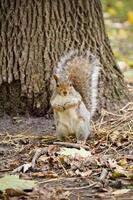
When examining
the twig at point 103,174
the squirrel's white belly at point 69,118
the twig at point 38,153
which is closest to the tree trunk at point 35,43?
the squirrel's white belly at point 69,118

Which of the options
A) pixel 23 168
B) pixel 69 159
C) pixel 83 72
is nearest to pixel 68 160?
pixel 69 159

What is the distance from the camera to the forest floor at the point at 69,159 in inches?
127

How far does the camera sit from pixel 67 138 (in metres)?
4.30

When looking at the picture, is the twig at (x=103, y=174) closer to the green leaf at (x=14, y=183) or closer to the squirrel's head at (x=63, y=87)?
the green leaf at (x=14, y=183)

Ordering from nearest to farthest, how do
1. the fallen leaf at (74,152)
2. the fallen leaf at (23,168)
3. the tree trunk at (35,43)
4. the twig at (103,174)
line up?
the twig at (103,174) < the fallen leaf at (23,168) < the fallen leaf at (74,152) < the tree trunk at (35,43)

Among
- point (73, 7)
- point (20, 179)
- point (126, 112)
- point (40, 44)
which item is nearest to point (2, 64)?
Result: point (40, 44)

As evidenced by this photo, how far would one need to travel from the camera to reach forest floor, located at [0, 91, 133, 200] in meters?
3.22

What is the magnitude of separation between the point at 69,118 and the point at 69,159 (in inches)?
21.7

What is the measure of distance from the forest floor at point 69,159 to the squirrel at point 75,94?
11 cm

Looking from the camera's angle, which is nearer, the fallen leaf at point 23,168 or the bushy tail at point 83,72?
the fallen leaf at point 23,168

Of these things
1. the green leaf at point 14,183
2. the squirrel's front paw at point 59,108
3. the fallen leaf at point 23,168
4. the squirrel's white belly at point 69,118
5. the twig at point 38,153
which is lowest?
the fallen leaf at point 23,168

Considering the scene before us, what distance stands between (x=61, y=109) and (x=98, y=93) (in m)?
0.72

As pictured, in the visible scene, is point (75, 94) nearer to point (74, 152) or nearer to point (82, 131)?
point (82, 131)

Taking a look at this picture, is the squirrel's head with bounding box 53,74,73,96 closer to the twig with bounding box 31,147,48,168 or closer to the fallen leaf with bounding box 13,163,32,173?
the twig with bounding box 31,147,48,168
